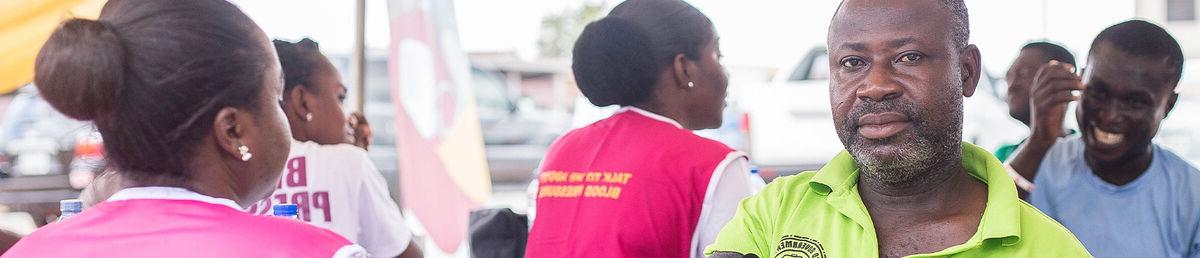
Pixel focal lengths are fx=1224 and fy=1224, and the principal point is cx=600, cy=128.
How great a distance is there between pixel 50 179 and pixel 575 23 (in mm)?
12732

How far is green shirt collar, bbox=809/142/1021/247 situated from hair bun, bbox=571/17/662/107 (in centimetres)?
118

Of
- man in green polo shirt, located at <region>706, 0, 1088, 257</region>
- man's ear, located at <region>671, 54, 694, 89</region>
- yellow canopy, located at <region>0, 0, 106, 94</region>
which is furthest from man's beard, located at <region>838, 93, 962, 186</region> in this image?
yellow canopy, located at <region>0, 0, 106, 94</region>

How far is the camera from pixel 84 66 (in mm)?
1510

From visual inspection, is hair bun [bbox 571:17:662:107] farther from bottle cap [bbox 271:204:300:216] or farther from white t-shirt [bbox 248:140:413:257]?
bottle cap [bbox 271:204:300:216]

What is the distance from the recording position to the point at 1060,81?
268 cm

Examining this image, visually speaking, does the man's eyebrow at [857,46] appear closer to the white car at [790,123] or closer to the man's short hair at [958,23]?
the man's short hair at [958,23]

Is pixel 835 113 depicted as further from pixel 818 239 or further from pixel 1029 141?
pixel 1029 141

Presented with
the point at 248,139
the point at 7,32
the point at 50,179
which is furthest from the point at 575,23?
the point at 248,139

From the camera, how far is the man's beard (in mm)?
1538

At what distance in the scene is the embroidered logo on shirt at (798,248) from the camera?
159cm

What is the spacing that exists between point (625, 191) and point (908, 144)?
1225mm

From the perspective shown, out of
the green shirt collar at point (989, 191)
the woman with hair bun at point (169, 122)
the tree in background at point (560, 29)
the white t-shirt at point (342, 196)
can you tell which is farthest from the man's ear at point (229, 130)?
the tree in background at point (560, 29)

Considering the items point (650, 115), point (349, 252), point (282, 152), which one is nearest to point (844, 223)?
point (349, 252)

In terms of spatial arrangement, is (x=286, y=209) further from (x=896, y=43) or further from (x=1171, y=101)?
(x=1171, y=101)
